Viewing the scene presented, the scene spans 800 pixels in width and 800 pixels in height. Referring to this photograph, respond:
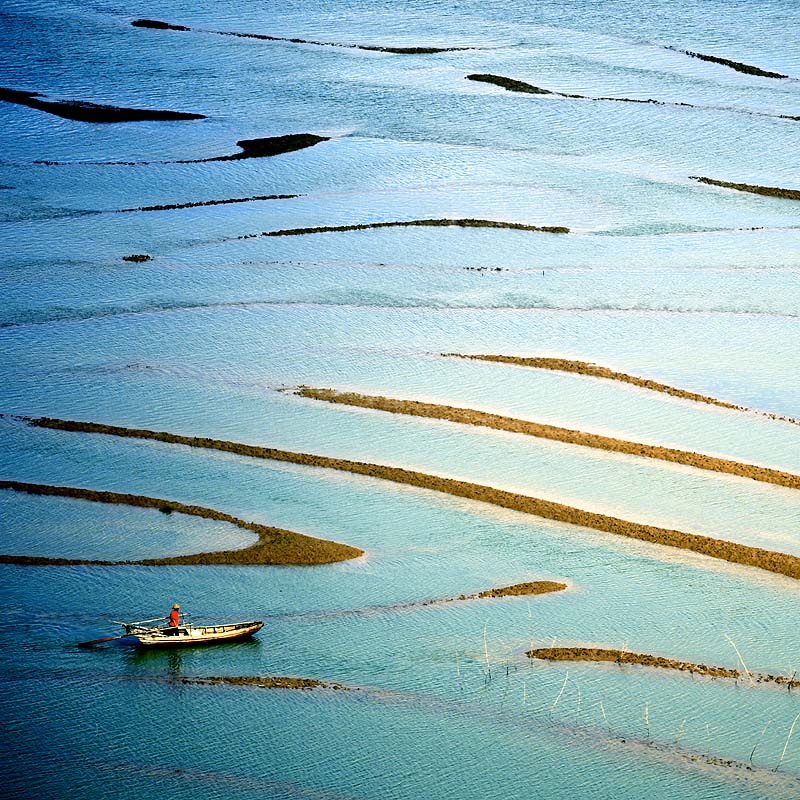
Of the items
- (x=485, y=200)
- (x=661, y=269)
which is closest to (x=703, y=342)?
(x=661, y=269)

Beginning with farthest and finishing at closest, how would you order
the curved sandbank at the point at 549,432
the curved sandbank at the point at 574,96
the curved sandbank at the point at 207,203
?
the curved sandbank at the point at 574,96 → the curved sandbank at the point at 207,203 → the curved sandbank at the point at 549,432

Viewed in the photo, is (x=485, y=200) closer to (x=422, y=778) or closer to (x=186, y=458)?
(x=186, y=458)

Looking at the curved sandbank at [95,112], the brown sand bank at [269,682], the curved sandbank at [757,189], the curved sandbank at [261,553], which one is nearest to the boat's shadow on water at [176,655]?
the brown sand bank at [269,682]

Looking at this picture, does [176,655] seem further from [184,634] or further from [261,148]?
[261,148]

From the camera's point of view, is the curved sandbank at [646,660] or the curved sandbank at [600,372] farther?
the curved sandbank at [600,372]

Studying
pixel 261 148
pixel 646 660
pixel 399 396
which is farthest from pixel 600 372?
pixel 261 148

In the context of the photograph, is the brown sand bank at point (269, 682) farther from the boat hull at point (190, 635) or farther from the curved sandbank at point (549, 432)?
the curved sandbank at point (549, 432)
